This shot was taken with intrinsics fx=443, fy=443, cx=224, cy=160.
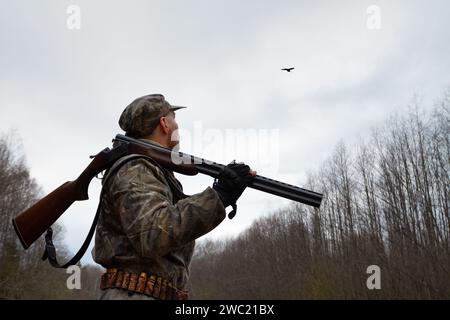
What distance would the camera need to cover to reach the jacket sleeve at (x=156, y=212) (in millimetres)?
2471

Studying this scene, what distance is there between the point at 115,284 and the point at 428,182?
74.9ft

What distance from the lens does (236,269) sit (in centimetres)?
5044

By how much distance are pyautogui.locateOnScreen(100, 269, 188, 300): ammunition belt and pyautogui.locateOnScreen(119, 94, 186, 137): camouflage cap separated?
1.07 metres

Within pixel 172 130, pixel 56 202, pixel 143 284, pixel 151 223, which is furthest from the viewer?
pixel 172 130

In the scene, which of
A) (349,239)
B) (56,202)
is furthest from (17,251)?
(56,202)

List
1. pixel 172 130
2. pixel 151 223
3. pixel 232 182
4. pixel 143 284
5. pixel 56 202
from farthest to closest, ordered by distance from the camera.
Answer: pixel 172 130 < pixel 56 202 < pixel 232 182 < pixel 143 284 < pixel 151 223

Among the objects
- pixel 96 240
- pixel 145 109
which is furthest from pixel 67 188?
pixel 145 109

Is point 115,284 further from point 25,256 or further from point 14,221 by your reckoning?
point 25,256

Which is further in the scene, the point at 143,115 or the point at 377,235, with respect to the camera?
the point at 377,235

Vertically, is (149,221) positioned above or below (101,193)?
below

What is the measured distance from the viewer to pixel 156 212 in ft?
8.26

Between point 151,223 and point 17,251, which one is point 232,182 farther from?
point 17,251

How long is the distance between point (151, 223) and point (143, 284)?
448mm
